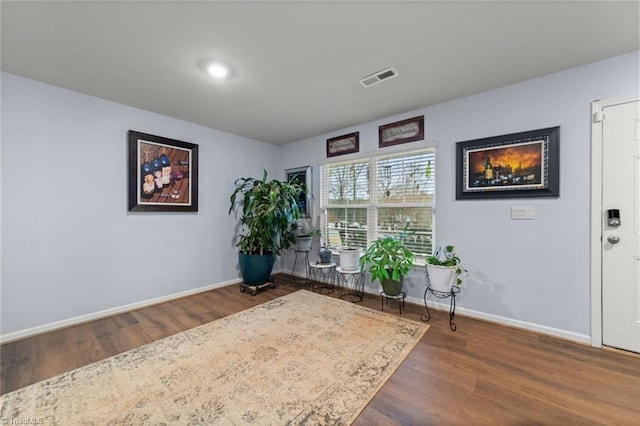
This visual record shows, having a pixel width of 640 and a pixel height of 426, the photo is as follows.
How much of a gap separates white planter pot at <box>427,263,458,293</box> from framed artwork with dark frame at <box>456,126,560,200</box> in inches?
33.7

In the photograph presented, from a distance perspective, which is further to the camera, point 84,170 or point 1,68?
point 84,170

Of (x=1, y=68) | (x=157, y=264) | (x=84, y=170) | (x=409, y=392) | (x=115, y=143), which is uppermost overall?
(x=1, y=68)

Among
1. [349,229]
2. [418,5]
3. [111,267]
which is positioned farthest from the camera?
[349,229]

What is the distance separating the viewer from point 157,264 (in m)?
3.16

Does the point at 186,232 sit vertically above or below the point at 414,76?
below

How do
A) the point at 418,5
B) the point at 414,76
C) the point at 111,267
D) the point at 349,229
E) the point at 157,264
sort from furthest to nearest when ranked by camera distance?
the point at 349,229 → the point at 157,264 → the point at 111,267 → the point at 414,76 → the point at 418,5

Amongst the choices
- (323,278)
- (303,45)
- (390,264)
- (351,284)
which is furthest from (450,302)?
(303,45)

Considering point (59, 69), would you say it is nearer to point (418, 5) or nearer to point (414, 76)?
point (418, 5)

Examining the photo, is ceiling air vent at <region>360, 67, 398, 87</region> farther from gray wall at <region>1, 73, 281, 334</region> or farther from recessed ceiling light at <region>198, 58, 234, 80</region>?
gray wall at <region>1, 73, 281, 334</region>

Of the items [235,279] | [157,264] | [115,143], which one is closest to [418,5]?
[115,143]

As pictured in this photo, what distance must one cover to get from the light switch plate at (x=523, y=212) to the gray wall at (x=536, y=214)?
0.03m

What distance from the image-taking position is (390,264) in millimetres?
2783

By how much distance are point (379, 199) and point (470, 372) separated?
2175 millimetres

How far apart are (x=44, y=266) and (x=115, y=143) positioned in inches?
56.1
